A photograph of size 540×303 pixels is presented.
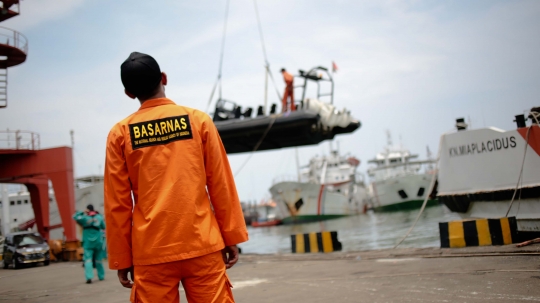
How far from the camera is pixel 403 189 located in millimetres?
42719

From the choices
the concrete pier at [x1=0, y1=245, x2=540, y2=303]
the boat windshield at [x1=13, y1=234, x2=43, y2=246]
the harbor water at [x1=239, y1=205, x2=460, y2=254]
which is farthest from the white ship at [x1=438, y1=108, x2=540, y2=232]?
the boat windshield at [x1=13, y1=234, x2=43, y2=246]

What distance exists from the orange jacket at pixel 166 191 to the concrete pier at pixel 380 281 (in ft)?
7.42

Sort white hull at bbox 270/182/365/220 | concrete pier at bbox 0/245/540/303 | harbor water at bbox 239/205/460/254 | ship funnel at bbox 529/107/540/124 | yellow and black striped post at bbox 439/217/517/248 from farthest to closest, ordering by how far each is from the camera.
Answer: white hull at bbox 270/182/365/220, harbor water at bbox 239/205/460/254, ship funnel at bbox 529/107/540/124, yellow and black striped post at bbox 439/217/517/248, concrete pier at bbox 0/245/540/303

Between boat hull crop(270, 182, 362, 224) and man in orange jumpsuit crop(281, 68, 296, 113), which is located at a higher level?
man in orange jumpsuit crop(281, 68, 296, 113)

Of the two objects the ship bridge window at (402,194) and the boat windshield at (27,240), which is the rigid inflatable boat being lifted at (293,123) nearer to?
the boat windshield at (27,240)

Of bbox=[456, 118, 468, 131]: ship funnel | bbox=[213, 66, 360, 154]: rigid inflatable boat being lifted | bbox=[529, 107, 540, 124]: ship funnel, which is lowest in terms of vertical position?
bbox=[529, 107, 540, 124]: ship funnel

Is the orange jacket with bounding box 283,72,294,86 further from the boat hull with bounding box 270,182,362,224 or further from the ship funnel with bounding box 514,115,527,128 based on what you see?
the boat hull with bounding box 270,182,362,224

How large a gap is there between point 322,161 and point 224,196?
158 feet

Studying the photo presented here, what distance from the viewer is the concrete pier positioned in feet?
13.1

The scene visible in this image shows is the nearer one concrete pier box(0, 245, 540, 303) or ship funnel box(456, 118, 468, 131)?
concrete pier box(0, 245, 540, 303)

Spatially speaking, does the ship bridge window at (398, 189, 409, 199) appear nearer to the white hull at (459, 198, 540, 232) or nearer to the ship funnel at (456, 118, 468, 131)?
the ship funnel at (456, 118, 468, 131)

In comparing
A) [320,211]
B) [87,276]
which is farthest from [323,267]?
[320,211]

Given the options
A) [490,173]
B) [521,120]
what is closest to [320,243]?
[490,173]

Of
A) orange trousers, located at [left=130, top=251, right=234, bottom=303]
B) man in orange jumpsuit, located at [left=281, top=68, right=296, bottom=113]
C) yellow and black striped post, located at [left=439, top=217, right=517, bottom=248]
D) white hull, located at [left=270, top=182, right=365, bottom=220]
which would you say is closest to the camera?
orange trousers, located at [left=130, top=251, right=234, bottom=303]
